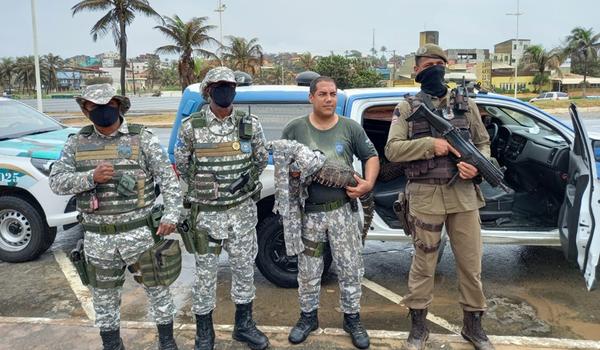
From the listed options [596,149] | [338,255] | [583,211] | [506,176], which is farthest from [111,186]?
[506,176]

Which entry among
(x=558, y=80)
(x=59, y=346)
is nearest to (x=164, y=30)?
(x=59, y=346)

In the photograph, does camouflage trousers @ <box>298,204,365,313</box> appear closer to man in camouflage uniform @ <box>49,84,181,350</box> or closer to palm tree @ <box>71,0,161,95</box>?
man in camouflage uniform @ <box>49,84,181,350</box>

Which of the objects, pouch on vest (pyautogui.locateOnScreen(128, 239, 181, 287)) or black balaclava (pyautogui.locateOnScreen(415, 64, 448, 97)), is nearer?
pouch on vest (pyautogui.locateOnScreen(128, 239, 181, 287))

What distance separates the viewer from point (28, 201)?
197 inches

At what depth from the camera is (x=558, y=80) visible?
5938cm

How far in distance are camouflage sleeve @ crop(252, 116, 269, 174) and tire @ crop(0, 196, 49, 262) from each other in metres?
2.86

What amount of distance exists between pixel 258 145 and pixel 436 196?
3.74ft

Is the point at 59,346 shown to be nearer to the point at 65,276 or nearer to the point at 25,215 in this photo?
the point at 65,276

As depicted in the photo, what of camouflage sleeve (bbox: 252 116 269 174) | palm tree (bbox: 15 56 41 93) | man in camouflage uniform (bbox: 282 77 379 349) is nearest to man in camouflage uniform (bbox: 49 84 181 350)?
camouflage sleeve (bbox: 252 116 269 174)

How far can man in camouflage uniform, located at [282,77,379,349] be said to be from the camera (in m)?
3.12

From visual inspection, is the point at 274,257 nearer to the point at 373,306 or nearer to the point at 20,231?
the point at 373,306

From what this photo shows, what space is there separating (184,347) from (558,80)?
65.3m

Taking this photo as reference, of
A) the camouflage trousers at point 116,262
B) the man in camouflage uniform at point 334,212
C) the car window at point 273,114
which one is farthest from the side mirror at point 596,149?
the camouflage trousers at point 116,262

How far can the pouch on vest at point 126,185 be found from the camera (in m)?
2.79
